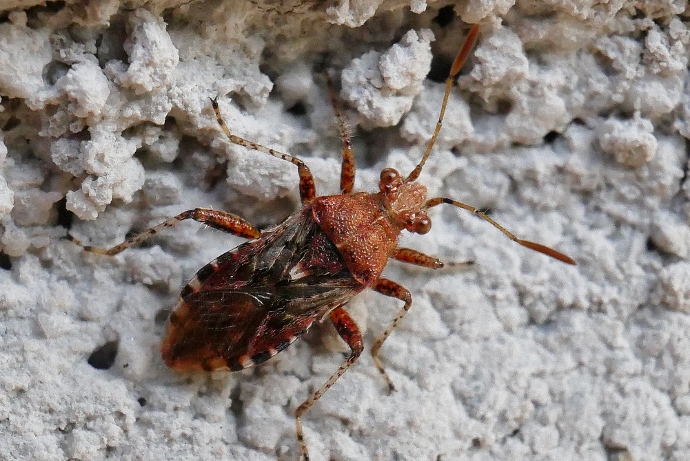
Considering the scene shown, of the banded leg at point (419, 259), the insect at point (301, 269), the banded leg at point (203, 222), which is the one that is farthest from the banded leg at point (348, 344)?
the banded leg at point (203, 222)

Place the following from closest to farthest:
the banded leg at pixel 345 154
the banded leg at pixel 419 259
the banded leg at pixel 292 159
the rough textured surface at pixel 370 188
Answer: the rough textured surface at pixel 370 188
the banded leg at pixel 292 159
the banded leg at pixel 345 154
the banded leg at pixel 419 259

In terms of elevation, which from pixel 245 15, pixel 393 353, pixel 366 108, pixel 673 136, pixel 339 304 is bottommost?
pixel 393 353

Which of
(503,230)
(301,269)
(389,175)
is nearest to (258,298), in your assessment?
(301,269)

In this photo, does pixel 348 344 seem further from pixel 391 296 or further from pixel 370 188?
pixel 370 188

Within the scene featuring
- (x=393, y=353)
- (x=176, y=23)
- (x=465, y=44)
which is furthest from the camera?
(x=393, y=353)

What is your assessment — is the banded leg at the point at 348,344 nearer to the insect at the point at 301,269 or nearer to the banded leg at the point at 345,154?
the insect at the point at 301,269

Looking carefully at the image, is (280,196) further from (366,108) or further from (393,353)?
(393,353)

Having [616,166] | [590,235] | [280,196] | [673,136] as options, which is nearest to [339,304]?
[280,196]
